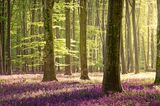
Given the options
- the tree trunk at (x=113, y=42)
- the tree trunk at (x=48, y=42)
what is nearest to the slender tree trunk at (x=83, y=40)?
the tree trunk at (x=48, y=42)

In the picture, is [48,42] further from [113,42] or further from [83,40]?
[113,42]

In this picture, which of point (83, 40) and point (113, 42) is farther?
point (83, 40)

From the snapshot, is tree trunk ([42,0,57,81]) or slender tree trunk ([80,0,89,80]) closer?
tree trunk ([42,0,57,81])

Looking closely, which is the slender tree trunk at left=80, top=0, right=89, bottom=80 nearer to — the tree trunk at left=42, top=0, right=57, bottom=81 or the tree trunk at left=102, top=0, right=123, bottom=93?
the tree trunk at left=42, top=0, right=57, bottom=81

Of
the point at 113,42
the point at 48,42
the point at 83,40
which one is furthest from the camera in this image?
the point at 83,40

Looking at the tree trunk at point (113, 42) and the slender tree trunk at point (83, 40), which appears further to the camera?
the slender tree trunk at point (83, 40)

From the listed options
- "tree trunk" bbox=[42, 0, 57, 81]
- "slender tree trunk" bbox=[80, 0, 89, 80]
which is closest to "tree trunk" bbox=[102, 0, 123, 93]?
"tree trunk" bbox=[42, 0, 57, 81]

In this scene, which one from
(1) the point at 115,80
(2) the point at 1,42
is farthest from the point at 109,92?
(2) the point at 1,42

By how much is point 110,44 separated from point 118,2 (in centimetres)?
153

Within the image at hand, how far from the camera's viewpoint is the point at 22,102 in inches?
431

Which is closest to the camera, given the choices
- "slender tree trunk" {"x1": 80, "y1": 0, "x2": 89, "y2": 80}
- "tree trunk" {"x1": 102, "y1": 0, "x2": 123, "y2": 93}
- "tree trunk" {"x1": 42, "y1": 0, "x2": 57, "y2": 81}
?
"tree trunk" {"x1": 102, "y1": 0, "x2": 123, "y2": 93}

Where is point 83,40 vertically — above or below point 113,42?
below

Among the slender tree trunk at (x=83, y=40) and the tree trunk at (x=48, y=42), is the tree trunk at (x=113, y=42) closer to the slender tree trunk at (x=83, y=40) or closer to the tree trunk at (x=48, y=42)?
the tree trunk at (x=48, y=42)

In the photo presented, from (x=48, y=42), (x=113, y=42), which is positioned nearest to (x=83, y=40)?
(x=48, y=42)
